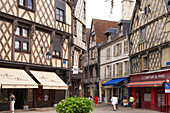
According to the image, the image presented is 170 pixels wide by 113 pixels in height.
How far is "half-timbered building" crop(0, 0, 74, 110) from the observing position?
17000mm

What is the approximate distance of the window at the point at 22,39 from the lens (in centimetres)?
1805

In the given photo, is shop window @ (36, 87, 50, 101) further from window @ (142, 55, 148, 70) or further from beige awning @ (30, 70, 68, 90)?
window @ (142, 55, 148, 70)

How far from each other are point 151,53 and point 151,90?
3.03 meters

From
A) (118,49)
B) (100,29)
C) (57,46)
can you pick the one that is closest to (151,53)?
(57,46)

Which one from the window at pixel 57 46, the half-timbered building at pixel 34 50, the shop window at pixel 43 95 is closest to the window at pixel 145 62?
the half-timbered building at pixel 34 50

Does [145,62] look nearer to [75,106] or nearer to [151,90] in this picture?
[151,90]

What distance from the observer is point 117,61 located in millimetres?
30766

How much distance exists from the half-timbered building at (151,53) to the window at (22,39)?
7910 millimetres

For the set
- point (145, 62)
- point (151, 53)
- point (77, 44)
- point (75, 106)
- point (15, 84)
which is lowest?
point (75, 106)

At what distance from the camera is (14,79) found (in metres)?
16.7

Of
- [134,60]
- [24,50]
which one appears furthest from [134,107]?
[24,50]

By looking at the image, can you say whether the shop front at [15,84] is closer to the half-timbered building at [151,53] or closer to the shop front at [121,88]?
the half-timbered building at [151,53]

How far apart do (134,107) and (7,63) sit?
13078 millimetres

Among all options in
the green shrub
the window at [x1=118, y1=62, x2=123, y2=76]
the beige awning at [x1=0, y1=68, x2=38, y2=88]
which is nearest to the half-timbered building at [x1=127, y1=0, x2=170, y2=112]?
the window at [x1=118, y1=62, x2=123, y2=76]
